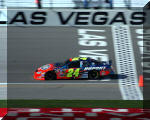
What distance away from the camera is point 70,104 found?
33.5 feet

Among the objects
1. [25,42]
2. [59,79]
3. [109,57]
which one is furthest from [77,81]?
[25,42]

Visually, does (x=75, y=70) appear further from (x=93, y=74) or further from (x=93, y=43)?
(x=93, y=43)

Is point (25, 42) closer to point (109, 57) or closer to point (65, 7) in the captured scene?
point (65, 7)

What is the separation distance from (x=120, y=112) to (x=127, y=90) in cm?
452

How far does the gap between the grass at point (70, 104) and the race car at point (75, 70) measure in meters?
3.96

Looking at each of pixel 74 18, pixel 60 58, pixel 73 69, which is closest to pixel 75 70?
pixel 73 69

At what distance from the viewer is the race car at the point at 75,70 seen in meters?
14.7

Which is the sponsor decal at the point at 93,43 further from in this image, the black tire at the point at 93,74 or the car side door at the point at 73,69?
the car side door at the point at 73,69

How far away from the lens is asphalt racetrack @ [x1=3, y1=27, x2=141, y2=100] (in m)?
12.2

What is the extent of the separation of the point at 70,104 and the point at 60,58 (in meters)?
7.97

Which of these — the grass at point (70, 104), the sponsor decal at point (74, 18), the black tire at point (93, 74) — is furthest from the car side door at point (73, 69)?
the sponsor decal at point (74, 18)

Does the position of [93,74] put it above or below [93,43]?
below

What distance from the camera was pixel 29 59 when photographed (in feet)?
58.4

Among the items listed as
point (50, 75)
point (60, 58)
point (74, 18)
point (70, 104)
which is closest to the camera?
point (70, 104)
